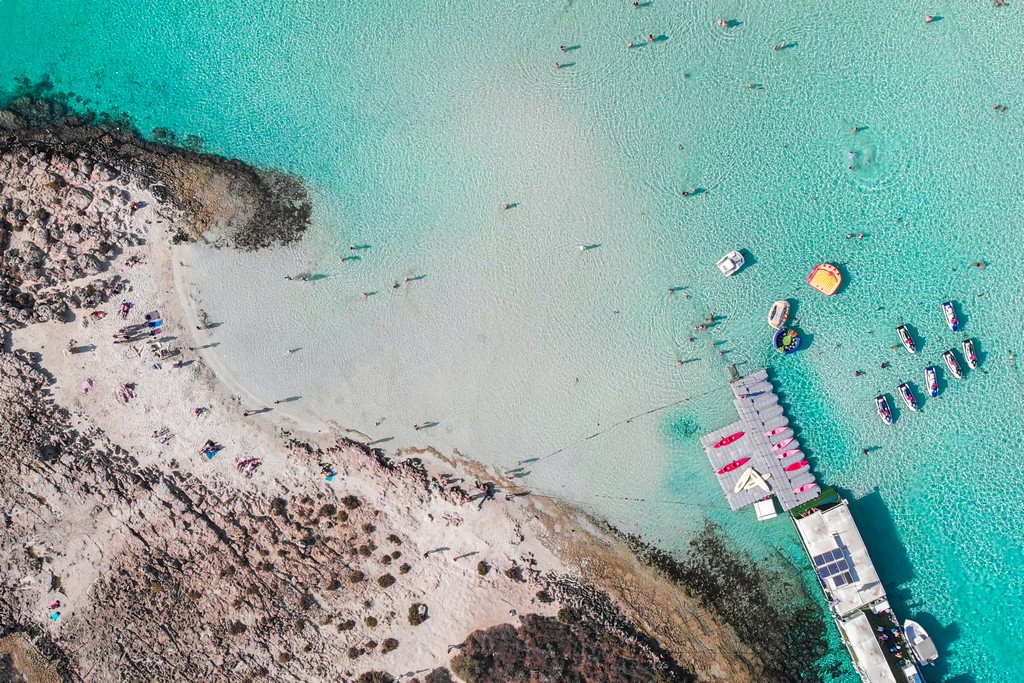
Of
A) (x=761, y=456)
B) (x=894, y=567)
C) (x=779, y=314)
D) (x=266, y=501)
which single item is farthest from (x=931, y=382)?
(x=266, y=501)

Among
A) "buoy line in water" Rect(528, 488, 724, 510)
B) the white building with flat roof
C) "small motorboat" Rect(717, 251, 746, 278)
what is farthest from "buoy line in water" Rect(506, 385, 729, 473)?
the white building with flat roof

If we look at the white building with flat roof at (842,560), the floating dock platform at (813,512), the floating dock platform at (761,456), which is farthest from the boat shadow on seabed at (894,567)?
the floating dock platform at (761,456)

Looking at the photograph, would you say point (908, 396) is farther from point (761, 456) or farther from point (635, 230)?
point (635, 230)

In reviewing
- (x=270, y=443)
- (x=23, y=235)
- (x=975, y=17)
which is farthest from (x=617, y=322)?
(x=23, y=235)

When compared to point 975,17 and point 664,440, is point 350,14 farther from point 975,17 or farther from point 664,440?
point 975,17

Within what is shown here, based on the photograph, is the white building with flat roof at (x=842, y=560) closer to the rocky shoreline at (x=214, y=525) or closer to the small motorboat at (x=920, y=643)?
the small motorboat at (x=920, y=643)

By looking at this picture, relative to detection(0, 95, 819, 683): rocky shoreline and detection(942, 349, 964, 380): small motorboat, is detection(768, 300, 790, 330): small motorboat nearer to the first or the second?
detection(942, 349, 964, 380): small motorboat
